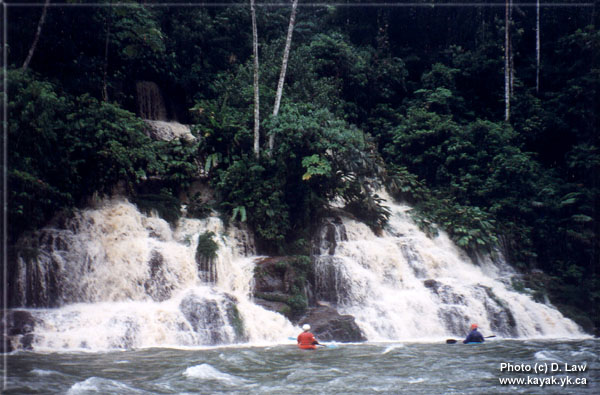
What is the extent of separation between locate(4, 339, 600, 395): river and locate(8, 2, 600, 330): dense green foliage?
4.58 metres

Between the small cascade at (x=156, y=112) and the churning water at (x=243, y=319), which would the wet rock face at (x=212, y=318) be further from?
the small cascade at (x=156, y=112)

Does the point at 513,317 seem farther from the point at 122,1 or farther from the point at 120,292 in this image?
the point at 122,1

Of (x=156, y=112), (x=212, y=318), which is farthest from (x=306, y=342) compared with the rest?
(x=156, y=112)

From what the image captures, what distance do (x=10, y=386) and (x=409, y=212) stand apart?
14150 mm

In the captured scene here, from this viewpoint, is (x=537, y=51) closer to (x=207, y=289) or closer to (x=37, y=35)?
(x=207, y=289)

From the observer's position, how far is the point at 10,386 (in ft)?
23.9

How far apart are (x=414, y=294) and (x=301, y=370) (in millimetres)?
6044

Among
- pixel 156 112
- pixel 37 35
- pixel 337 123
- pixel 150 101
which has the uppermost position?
pixel 37 35

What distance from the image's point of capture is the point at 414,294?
14195 millimetres

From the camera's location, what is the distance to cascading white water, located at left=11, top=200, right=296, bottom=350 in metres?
10.7

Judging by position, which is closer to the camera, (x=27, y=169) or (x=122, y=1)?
(x=27, y=169)

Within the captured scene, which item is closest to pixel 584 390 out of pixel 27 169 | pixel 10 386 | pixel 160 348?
pixel 160 348

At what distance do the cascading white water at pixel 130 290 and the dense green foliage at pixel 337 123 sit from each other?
1138 millimetres

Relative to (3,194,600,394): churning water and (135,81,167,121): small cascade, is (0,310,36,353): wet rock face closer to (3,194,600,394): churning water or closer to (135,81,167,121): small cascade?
(3,194,600,394): churning water
